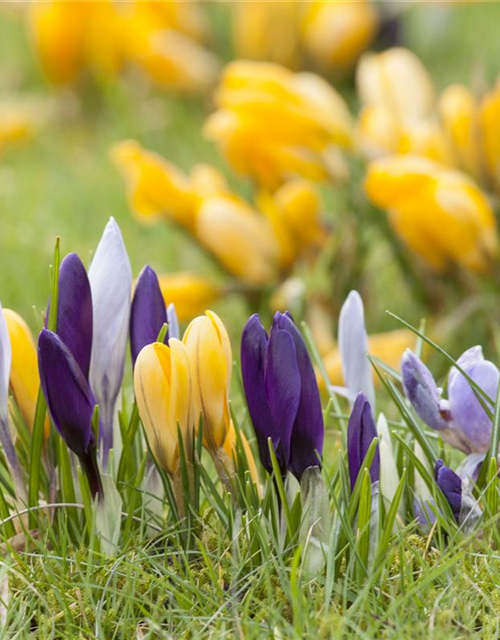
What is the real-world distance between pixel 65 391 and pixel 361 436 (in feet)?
0.70

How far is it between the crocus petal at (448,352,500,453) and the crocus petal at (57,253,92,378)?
0.28 meters

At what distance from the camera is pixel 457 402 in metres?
0.76

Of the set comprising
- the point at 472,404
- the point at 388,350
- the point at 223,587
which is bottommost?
the point at 388,350

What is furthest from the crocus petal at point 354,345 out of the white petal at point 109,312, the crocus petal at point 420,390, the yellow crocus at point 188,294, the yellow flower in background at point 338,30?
the yellow flower in background at point 338,30

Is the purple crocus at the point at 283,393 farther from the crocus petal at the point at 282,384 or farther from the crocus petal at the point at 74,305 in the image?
the crocus petal at the point at 74,305

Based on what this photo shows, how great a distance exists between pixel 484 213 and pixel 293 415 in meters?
0.78

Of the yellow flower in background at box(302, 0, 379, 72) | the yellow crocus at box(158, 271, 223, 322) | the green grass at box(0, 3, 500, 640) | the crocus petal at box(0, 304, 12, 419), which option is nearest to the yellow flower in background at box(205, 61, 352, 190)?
the yellow crocus at box(158, 271, 223, 322)

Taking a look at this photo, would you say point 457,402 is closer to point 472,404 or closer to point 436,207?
point 472,404

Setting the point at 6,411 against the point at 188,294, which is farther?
the point at 188,294

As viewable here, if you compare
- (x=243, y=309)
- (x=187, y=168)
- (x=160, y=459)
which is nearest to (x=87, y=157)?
(x=187, y=168)

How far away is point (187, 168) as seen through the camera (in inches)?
104

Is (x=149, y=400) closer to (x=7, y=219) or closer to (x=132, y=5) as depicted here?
(x=7, y=219)

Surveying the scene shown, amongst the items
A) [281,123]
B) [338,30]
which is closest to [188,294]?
[281,123]

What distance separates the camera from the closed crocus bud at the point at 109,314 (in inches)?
29.9
